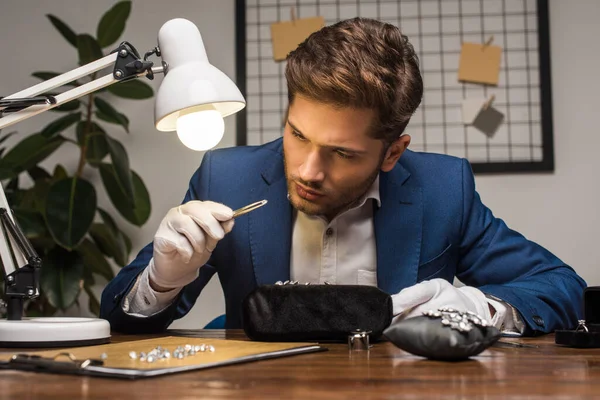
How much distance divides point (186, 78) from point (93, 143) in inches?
64.2

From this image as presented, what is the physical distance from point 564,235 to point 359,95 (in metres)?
1.48

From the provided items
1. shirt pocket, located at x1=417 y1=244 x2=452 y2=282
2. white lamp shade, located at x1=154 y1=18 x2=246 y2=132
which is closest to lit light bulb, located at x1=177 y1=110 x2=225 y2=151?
white lamp shade, located at x1=154 y1=18 x2=246 y2=132

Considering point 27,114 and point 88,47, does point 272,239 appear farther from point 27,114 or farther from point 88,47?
point 88,47

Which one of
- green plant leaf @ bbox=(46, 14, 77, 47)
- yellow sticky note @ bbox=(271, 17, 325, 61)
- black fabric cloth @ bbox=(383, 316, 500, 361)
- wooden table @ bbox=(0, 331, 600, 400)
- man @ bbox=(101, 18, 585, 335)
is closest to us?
wooden table @ bbox=(0, 331, 600, 400)

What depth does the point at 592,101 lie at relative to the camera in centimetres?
261

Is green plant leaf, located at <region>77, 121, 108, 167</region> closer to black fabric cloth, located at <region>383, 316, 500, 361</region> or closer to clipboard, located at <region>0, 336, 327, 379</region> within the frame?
clipboard, located at <region>0, 336, 327, 379</region>

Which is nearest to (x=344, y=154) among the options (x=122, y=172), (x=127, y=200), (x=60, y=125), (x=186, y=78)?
(x=186, y=78)

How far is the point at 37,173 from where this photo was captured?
2658 mm

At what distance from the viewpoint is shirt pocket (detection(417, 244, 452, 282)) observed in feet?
5.26

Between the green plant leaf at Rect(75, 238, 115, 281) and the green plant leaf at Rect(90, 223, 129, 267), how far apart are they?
0.02 metres

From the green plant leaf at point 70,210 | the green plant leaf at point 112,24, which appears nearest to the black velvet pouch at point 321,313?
the green plant leaf at point 70,210

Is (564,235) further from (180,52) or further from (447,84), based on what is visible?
(180,52)

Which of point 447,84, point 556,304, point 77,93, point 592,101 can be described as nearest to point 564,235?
point 592,101

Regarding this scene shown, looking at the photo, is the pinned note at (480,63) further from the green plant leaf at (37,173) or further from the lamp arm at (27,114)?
the lamp arm at (27,114)
